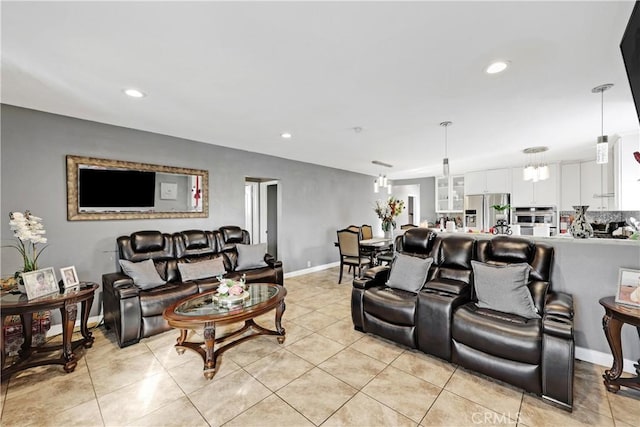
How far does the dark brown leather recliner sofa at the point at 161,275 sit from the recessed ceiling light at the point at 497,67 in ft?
11.8

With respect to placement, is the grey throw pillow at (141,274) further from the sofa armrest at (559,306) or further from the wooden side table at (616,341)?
the wooden side table at (616,341)

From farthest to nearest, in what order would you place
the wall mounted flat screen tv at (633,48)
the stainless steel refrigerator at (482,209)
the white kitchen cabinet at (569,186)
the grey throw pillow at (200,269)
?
1. the stainless steel refrigerator at (482,209)
2. the white kitchen cabinet at (569,186)
3. the grey throw pillow at (200,269)
4. the wall mounted flat screen tv at (633,48)

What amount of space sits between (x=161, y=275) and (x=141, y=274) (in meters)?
0.36

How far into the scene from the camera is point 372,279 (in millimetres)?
3119

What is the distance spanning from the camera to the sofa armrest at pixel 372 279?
3.07 meters

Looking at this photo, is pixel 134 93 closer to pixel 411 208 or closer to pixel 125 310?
pixel 125 310

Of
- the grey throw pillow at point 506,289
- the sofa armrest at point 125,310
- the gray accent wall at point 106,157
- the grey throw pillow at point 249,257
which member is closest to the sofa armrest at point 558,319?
the grey throw pillow at point 506,289

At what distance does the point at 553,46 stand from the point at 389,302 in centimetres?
248

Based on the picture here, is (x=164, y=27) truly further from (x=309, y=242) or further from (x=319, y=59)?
(x=309, y=242)

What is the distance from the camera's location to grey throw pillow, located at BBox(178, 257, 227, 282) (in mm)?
3462

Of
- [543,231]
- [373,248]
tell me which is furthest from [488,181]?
[543,231]

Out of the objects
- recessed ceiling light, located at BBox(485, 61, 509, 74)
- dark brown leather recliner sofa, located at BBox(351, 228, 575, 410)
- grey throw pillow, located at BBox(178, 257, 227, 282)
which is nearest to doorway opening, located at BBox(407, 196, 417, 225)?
dark brown leather recliner sofa, located at BBox(351, 228, 575, 410)

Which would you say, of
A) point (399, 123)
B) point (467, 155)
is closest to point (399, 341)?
point (399, 123)

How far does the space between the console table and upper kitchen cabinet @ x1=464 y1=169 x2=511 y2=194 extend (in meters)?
7.69
